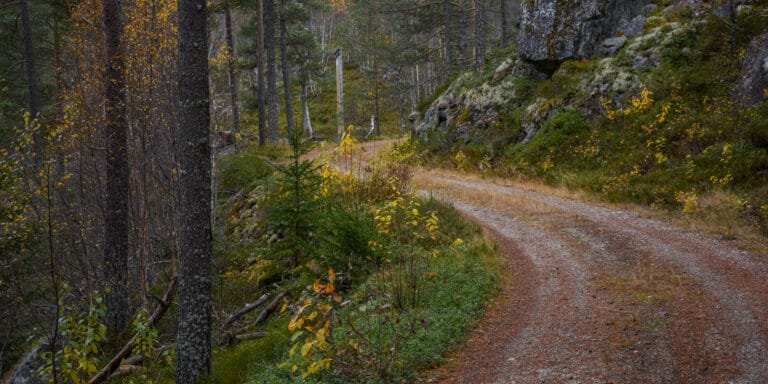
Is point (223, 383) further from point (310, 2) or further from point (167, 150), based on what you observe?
point (310, 2)

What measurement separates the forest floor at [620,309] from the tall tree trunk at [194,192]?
2.63m

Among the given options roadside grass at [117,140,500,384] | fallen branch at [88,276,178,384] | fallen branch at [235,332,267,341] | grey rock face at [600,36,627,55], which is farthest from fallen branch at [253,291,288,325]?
grey rock face at [600,36,627,55]

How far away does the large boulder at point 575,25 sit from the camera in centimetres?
1662

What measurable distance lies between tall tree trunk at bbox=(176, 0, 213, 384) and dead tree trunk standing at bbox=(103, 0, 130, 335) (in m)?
4.33

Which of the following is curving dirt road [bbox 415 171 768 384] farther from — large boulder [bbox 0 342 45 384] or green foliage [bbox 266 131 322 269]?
large boulder [bbox 0 342 45 384]

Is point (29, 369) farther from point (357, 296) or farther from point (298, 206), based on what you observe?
point (357, 296)

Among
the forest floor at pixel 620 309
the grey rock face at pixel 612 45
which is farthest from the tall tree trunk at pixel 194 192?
the grey rock face at pixel 612 45

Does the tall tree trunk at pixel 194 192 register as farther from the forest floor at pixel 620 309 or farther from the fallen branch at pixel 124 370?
the forest floor at pixel 620 309

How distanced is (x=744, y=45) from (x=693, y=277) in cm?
902

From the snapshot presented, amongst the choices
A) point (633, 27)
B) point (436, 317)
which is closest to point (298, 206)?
point (436, 317)

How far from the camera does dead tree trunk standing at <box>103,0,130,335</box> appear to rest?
9.09 m

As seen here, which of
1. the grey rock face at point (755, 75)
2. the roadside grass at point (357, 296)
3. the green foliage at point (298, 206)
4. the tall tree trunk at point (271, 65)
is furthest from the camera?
the tall tree trunk at point (271, 65)

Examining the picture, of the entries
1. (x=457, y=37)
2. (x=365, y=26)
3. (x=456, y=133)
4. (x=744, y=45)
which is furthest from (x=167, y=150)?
(x=365, y=26)

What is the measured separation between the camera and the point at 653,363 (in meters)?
4.75
